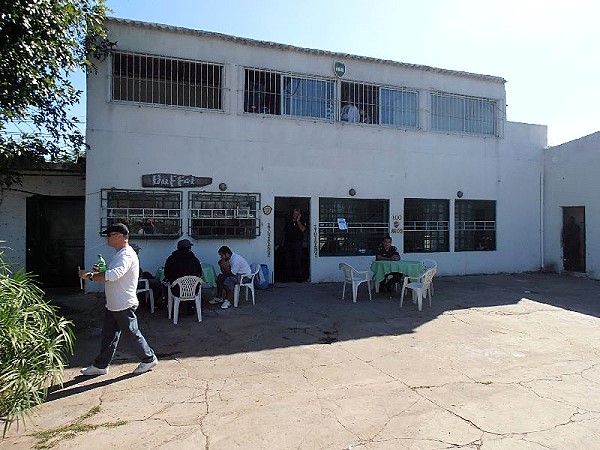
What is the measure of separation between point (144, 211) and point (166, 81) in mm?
3246

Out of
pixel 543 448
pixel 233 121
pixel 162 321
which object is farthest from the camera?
pixel 233 121

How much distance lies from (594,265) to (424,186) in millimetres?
5706

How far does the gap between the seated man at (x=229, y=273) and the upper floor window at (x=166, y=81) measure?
4088 millimetres

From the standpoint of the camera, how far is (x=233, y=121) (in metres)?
10.5

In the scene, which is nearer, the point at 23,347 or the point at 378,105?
the point at 23,347

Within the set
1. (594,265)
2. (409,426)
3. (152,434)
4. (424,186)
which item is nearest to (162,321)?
(152,434)

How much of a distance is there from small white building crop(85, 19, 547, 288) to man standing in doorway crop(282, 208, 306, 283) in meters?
0.28

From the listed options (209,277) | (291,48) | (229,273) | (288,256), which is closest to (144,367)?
(229,273)

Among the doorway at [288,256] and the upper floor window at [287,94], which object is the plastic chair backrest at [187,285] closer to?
the doorway at [288,256]

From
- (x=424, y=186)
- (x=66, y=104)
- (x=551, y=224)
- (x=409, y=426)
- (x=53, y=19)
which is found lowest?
(x=409, y=426)

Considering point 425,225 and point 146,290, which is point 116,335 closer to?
point 146,290

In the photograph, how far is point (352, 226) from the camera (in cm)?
1162

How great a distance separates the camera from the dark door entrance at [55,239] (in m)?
10.4

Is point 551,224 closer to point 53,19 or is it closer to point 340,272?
point 340,272
